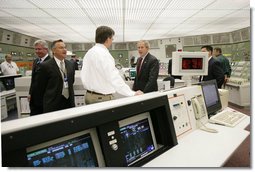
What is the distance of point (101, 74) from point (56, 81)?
47 cm

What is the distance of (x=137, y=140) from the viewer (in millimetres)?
1199

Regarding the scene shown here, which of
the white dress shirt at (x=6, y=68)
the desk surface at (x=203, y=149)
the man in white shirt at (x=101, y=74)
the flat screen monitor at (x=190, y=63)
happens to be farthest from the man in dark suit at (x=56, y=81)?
the white dress shirt at (x=6, y=68)

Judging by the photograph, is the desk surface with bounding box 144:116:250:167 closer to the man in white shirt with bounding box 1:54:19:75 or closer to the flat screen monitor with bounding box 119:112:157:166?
the flat screen monitor with bounding box 119:112:157:166

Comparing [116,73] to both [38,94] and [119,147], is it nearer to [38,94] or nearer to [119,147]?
[38,94]

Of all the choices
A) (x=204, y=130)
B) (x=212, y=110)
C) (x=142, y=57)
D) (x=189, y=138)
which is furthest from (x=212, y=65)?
(x=189, y=138)

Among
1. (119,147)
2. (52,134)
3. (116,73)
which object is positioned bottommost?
(119,147)

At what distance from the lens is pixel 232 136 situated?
1.52m

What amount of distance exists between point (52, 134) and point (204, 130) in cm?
129

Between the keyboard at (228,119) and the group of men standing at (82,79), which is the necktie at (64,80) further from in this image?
the keyboard at (228,119)

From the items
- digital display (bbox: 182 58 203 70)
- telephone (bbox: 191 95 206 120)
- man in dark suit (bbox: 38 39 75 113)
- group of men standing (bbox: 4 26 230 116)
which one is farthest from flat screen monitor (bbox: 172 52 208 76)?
man in dark suit (bbox: 38 39 75 113)

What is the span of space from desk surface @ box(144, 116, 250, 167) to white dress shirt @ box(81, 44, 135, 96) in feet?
2.64

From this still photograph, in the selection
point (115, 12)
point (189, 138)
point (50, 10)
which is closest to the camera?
point (189, 138)

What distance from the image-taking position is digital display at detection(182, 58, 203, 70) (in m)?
2.20

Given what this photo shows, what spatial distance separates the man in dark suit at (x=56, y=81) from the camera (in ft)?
6.68
